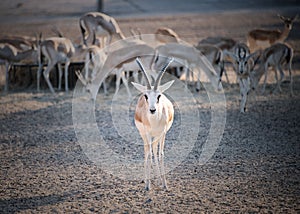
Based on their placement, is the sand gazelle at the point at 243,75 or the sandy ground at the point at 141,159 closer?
the sandy ground at the point at 141,159

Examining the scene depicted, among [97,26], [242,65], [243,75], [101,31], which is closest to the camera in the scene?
[242,65]

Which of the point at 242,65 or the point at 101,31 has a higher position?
the point at 101,31

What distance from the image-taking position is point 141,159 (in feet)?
25.1

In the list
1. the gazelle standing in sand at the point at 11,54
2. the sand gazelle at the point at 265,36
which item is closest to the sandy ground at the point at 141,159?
the gazelle standing in sand at the point at 11,54

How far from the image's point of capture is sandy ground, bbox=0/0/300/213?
19.4 feet

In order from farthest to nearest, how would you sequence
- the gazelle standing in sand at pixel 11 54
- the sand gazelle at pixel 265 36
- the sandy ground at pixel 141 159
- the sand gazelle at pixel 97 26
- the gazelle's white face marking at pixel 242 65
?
the sand gazelle at pixel 265 36 < the sand gazelle at pixel 97 26 < the gazelle standing in sand at pixel 11 54 < the gazelle's white face marking at pixel 242 65 < the sandy ground at pixel 141 159

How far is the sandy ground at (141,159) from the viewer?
591cm

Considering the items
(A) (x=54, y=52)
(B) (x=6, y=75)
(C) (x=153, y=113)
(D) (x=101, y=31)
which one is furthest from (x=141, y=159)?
(D) (x=101, y=31)

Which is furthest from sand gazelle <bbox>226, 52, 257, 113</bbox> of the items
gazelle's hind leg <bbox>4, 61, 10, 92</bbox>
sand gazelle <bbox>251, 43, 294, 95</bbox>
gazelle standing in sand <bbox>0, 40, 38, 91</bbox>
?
gazelle's hind leg <bbox>4, 61, 10, 92</bbox>

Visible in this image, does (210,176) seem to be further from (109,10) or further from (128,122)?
(109,10)

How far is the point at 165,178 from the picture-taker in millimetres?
6605

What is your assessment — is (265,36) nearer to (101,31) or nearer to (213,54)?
(213,54)

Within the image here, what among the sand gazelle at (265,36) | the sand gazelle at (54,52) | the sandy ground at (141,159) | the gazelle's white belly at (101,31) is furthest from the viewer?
the sand gazelle at (265,36)

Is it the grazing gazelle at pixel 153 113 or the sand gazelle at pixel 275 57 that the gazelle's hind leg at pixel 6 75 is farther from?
the grazing gazelle at pixel 153 113
